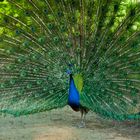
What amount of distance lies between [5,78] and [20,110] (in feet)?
1.81

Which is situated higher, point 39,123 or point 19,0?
point 19,0

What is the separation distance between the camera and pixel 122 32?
5797mm

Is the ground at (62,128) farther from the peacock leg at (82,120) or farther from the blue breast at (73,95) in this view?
the blue breast at (73,95)

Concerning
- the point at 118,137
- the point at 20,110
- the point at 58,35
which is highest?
the point at 58,35

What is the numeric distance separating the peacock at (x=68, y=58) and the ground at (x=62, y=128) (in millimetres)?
350

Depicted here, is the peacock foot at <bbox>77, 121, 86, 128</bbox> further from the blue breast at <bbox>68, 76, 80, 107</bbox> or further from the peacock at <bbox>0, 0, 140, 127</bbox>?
the blue breast at <bbox>68, 76, 80, 107</bbox>

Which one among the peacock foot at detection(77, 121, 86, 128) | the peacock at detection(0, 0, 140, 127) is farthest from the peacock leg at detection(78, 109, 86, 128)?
the peacock at detection(0, 0, 140, 127)

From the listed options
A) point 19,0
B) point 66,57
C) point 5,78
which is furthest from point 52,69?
point 19,0

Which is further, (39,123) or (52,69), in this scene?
(39,123)

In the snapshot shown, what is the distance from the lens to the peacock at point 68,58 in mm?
5730

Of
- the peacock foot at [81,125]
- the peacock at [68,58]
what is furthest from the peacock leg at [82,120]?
the peacock at [68,58]

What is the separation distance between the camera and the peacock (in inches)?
226

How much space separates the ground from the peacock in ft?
1.15

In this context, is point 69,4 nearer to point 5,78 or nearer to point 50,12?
point 50,12
